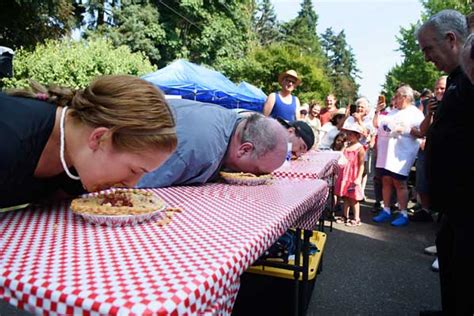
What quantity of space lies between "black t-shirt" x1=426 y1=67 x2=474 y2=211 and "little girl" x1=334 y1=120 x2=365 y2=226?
2.78 metres

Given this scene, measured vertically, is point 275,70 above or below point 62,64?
above

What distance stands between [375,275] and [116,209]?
8.59ft

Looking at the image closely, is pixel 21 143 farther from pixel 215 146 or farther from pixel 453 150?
pixel 453 150

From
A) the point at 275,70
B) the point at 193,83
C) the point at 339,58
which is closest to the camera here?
the point at 193,83

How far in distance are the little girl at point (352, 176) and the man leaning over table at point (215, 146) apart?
110 inches

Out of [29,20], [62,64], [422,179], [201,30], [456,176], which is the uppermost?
[201,30]

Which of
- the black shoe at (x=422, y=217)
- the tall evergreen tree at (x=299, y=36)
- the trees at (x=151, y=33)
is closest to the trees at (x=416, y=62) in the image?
the trees at (x=151, y=33)

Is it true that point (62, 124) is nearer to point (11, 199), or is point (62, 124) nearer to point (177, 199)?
point (11, 199)

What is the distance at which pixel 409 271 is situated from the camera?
3.30 m

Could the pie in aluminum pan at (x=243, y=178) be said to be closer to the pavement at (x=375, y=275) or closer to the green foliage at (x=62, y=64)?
the pavement at (x=375, y=275)

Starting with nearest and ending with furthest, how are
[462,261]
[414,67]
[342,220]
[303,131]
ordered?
[462,261] < [303,131] < [342,220] < [414,67]

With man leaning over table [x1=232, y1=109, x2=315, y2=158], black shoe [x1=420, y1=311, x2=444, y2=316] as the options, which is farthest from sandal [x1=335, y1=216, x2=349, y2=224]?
black shoe [x1=420, y1=311, x2=444, y2=316]

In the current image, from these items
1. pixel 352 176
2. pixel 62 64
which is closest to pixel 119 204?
pixel 352 176

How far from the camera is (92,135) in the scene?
1.10 metres
